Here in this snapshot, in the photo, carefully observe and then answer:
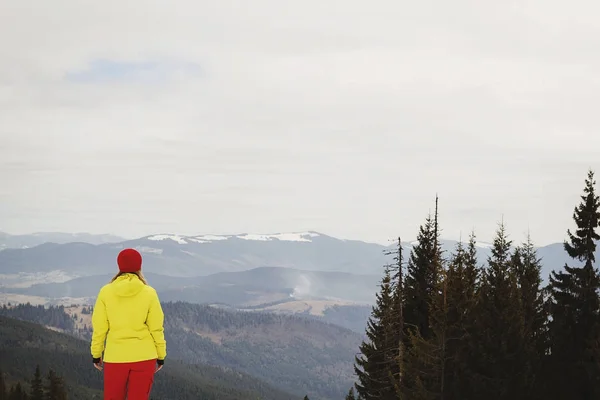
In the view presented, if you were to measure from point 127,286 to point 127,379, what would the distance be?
5.09ft

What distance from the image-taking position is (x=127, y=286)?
1055 centimetres

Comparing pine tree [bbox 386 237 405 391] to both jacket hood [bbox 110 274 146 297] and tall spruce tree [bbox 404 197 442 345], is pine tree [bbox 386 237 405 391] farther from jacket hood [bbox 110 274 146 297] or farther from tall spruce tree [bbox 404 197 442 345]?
jacket hood [bbox 110 274 146 297]

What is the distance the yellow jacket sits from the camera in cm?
1062

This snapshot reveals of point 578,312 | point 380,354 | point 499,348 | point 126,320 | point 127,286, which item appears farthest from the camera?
point 380,354

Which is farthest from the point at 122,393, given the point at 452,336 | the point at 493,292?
the point at 493,292

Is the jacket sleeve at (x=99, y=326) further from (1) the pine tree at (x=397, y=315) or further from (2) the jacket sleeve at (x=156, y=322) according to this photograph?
(1) the pine tree at (x=397, y=315)

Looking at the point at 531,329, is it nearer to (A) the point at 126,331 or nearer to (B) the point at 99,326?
(A) the point at 126,331

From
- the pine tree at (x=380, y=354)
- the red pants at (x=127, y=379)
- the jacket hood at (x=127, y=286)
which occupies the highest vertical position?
the jacket hood at (x=127, y=286)

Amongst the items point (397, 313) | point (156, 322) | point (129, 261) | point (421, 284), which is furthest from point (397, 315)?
point (129, 261)

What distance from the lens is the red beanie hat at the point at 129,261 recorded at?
10734mm

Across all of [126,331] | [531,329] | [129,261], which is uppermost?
[129,261]

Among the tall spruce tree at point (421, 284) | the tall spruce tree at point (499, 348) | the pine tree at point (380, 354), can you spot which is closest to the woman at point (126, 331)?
the tall spruce tree at point (499, 348)

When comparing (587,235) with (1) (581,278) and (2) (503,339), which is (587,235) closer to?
(1) (581,278)

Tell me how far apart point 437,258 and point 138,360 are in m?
27.4
